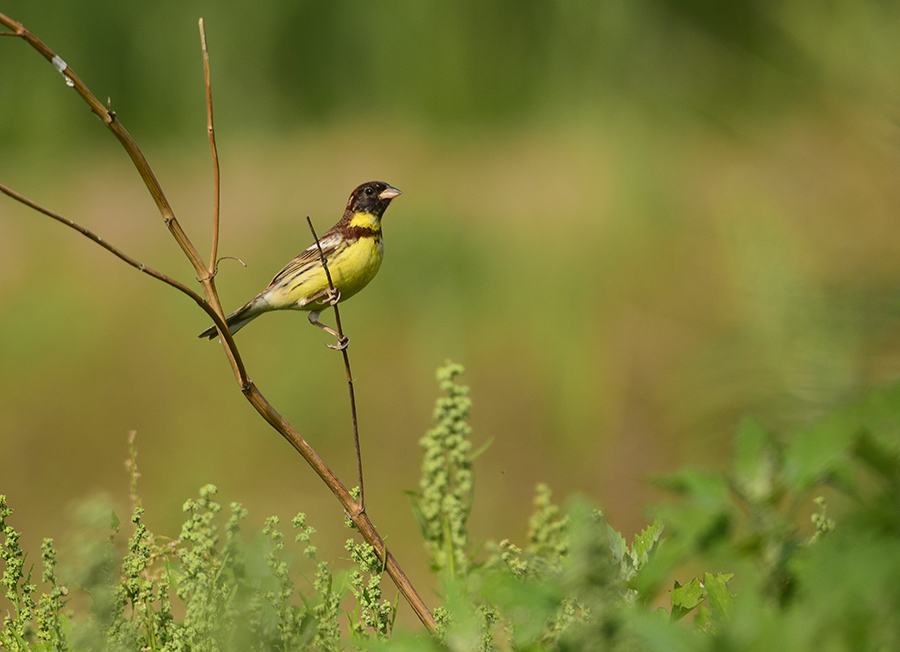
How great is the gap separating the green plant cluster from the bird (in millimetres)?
868

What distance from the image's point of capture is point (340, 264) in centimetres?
179

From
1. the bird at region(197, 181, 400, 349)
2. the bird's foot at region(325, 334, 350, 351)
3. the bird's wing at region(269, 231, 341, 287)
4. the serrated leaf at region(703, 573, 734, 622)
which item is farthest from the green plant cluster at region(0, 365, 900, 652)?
the bird's wing at region(269, 231, 341, 287)

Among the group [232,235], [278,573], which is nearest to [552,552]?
[278,573]

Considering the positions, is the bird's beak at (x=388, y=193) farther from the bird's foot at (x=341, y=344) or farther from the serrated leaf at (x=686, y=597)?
the serrated leaf at (x=686, y=597)

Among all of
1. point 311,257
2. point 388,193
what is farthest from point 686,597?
point 311,257

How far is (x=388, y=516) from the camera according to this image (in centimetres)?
262

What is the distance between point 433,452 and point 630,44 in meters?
1.04

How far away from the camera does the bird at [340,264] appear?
1.76m

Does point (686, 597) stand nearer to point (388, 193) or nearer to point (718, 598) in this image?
point (718, 598)

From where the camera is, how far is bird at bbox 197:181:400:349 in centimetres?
176

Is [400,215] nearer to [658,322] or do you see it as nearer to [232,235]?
[232,235]

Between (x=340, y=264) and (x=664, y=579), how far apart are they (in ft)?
4.65

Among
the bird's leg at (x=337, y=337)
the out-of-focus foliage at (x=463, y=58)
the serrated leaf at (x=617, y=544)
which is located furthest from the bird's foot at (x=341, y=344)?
the out-of-focus foliage at (x=463, y=58)

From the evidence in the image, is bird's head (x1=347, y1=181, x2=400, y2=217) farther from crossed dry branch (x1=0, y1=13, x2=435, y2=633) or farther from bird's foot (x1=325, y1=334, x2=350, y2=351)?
crossed dry branch (x1=0, y1=13, x2=435, y2=633)
